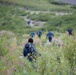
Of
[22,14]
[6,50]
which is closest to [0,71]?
[6,50]

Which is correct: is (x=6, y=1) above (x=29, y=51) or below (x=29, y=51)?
below

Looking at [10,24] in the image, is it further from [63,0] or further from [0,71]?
[63,0]

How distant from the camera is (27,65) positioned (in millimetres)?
8969

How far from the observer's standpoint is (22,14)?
318 ft

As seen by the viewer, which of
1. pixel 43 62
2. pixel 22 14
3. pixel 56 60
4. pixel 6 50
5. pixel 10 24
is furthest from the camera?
pixel 22 14

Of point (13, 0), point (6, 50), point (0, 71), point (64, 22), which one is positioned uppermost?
point (0, 71)

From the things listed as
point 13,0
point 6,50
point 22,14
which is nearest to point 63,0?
point 13,0

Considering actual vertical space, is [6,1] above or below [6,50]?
below

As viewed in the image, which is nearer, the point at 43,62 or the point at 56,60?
the point at 43,62

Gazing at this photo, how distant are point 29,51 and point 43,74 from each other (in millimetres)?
4684

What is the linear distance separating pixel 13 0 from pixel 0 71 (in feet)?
455

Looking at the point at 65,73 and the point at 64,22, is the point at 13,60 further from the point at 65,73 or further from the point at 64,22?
the point at 64,22

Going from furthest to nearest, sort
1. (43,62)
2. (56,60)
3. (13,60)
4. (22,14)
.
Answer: (22,14) < (13,60) < (56,60) < (43,62)

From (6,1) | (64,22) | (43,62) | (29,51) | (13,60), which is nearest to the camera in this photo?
(43,62)
